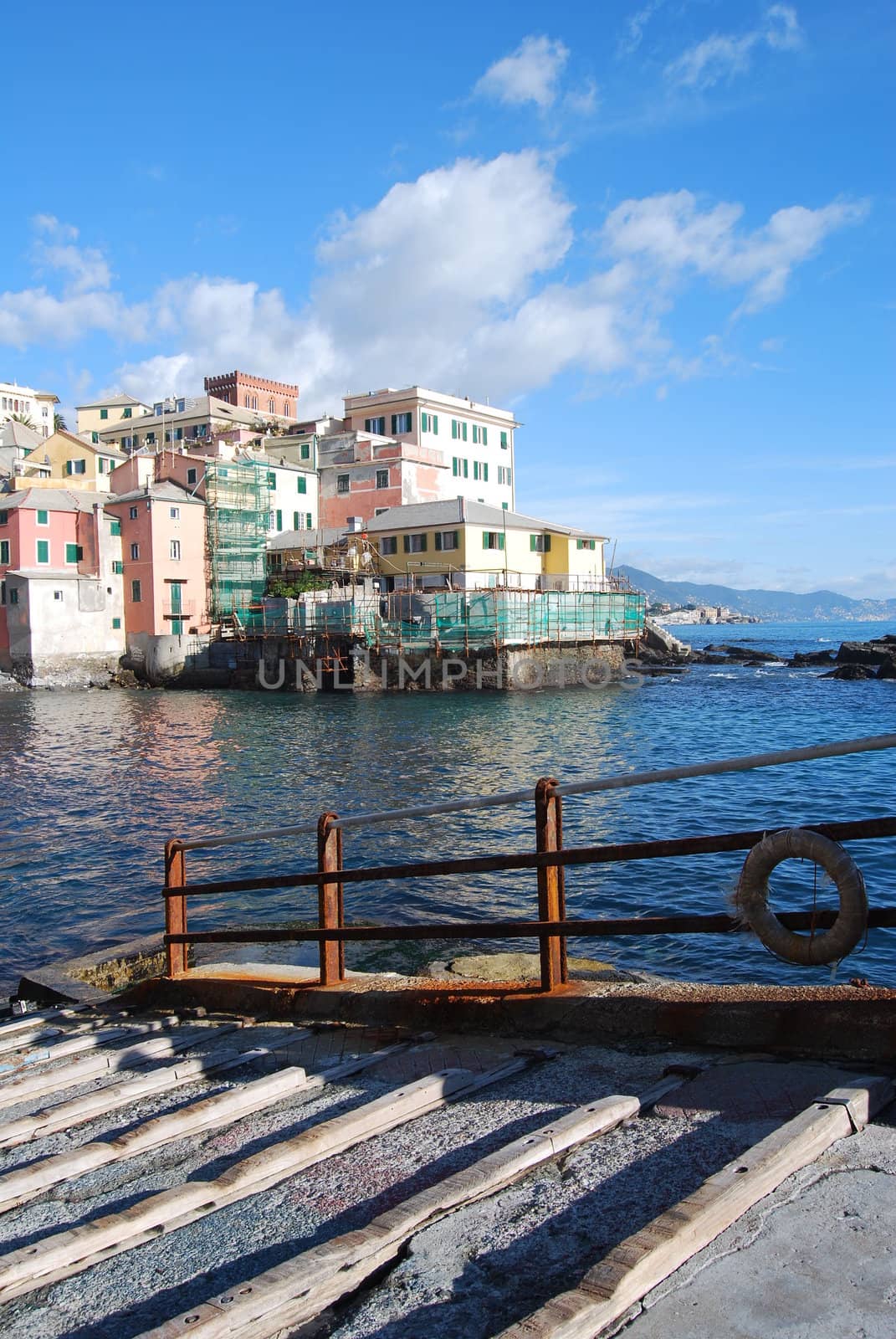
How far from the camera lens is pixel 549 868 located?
5809 mm

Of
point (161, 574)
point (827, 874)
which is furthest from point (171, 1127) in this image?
point (161, 574)

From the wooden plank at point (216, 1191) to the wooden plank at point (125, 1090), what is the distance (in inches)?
57.5

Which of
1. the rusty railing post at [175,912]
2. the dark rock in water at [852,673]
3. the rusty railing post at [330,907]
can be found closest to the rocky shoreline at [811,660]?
the dark rock in water at [852,673]

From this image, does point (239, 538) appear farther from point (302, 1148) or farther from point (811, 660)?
point (302, 1148)

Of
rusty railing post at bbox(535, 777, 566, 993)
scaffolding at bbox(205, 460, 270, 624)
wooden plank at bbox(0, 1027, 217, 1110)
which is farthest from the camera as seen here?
scaffolding at bbox(205, 460, 270, 624)

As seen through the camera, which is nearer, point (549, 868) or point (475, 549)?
point (549, 868)

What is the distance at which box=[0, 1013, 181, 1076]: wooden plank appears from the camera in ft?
22.5

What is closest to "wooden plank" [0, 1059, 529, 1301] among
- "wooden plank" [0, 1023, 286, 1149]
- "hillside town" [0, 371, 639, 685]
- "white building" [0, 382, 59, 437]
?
"wooden plank" [0, 1023, 286, 1149]

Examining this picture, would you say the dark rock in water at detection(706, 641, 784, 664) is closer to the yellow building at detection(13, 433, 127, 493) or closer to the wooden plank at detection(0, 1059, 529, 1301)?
the yellow building at detection(13, 433, 127, 493)

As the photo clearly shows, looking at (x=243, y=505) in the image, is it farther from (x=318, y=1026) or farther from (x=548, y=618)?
(x=318, y=1026)

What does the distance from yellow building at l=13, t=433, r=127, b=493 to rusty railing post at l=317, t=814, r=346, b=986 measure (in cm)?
7472

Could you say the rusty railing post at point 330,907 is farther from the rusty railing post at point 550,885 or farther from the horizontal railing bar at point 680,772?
the rusty railing post at point 550,885

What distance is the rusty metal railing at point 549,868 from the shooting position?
15.4 feet

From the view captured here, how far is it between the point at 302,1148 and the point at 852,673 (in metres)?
70.3
